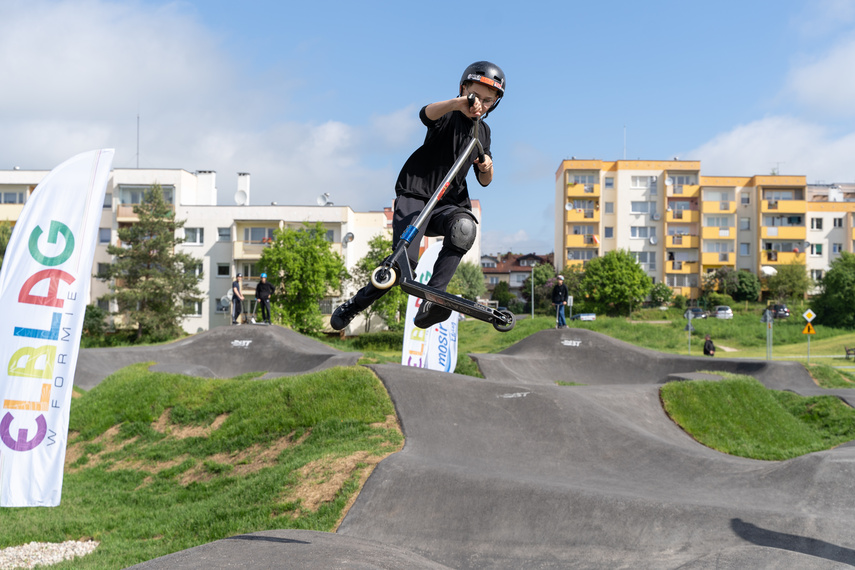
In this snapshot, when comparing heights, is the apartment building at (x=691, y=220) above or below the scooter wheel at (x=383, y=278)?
above

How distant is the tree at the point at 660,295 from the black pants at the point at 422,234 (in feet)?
214

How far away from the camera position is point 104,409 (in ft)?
55.3

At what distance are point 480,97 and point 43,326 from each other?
308 inches

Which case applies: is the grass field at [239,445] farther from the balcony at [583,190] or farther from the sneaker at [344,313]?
the balcony at [583,190]

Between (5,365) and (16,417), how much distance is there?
30.5 inches

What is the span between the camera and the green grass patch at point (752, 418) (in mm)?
15453

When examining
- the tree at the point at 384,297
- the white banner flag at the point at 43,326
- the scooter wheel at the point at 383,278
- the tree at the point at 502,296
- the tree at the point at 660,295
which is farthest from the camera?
the tree at the point at 502,296

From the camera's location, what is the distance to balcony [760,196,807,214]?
70.8 meters

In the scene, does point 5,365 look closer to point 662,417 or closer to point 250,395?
point 250,395

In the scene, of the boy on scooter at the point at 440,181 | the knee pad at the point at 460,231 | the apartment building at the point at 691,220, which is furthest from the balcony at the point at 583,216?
the knee pad at the point at 460,231

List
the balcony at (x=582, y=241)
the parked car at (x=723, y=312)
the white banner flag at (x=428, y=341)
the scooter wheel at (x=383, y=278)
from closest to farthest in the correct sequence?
the scooter wheel at (x=383, y=278) → the white banner flag at (x=428, y=341) → the parked car at (x=723, y=312) → the balcony at (x=582, y=241)

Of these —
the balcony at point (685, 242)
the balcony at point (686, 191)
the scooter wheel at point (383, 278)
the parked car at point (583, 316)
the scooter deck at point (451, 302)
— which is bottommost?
the parked car at point (583, 316)

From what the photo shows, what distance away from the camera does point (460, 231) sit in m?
5.45

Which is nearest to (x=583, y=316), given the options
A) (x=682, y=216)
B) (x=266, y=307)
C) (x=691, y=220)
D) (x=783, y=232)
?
(x=682, y=216)
